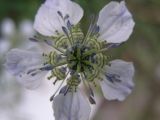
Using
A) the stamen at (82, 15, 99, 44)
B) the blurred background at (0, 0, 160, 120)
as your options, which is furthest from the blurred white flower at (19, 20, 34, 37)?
the stamen at (82, 15, 99, 44)

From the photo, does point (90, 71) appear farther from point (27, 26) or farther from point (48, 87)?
point (48, 87)

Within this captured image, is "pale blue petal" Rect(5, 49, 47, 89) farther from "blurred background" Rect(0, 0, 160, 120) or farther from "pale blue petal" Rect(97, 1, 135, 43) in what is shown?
"blurred background" Rect(0, 0, 160, 120)

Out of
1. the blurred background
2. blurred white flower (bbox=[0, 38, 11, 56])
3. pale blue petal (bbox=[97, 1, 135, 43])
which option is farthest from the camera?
the blurred background

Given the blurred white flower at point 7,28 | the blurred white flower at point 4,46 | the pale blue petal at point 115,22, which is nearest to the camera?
the pale blue petal at point 115,22

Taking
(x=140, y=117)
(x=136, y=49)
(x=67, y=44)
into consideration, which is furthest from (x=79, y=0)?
(x=140, y=117)

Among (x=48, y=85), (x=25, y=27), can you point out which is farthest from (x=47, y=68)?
(x=48, y=85)

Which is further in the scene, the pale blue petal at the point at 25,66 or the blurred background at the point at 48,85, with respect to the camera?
the blurred background at the point at 48,85

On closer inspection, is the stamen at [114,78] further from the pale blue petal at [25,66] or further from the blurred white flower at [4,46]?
the blurred white flower at [4,46]

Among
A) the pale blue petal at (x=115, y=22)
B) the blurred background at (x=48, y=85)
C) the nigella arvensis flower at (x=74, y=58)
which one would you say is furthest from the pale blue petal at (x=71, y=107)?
the blurred background at (x=48, y=85)
